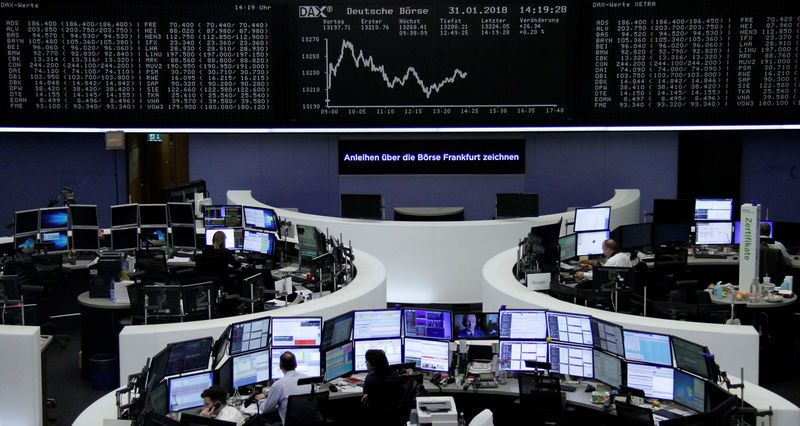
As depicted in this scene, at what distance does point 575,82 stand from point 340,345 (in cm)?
523

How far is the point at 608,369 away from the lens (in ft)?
22.8

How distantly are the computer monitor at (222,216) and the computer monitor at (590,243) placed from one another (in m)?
4.13

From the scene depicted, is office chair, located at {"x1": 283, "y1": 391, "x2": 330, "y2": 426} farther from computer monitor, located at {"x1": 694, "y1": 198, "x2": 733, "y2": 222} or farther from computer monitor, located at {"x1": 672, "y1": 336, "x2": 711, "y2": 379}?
computer monitor, located at {"x1": 694, "y1": 198, "x2": 733, "y2": 222}

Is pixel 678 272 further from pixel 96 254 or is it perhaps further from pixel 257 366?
pixel 96 254

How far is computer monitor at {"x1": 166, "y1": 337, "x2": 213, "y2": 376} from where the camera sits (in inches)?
250

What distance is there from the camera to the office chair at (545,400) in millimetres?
6621

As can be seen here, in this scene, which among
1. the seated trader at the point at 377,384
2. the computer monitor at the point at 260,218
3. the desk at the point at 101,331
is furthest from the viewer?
the computer monitor at the point at 260,218

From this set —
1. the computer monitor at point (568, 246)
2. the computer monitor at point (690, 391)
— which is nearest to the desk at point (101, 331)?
the computer monitor at point (568, 246)

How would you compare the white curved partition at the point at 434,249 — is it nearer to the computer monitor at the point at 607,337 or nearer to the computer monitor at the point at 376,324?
the computer monitor at the point at 376,324

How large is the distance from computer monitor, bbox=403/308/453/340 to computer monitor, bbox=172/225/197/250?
17.2ft

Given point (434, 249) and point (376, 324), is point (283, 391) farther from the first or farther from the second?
point (434, 249)

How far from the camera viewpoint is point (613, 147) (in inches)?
527

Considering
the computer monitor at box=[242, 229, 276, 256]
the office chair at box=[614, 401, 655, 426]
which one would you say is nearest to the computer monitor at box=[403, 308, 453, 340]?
the office chair at box=[614, 401, 655, 426]

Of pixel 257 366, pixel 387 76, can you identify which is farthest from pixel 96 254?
pixel 257 366
